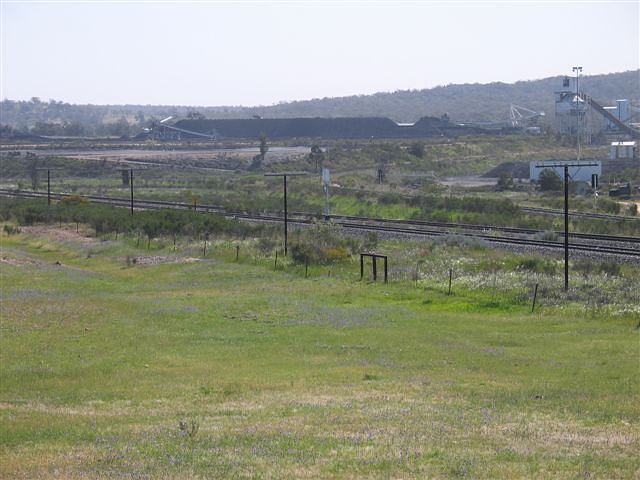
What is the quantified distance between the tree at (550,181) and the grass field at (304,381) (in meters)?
48.1

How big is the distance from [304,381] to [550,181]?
68.6 meters

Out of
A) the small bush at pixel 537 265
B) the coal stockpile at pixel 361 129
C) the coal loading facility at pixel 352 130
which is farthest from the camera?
the coal loading facility at pixel 352 130

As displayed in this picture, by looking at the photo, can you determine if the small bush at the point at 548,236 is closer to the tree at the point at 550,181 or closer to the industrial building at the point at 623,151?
the tree at the point at 550,181

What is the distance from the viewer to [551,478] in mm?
10938

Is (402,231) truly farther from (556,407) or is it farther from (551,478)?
(551,478)

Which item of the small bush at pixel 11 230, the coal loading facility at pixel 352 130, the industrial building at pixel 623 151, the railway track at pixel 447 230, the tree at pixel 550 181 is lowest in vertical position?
the small bush at pixel 11 230

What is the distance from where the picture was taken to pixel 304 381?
2030 centimetres

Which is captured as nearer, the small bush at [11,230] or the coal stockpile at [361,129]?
the small bush at [11,230]

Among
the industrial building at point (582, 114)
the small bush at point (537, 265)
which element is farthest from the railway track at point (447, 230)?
the industrial building at point (582, 114)

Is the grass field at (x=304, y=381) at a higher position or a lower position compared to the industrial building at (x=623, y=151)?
lower

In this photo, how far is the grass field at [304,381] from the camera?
1207cm

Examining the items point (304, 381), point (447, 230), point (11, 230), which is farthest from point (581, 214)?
point (304, 381)

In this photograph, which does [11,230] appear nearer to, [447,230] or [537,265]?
[447,230]

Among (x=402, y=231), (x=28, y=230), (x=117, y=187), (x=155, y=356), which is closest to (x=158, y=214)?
(x=28, y=230)
